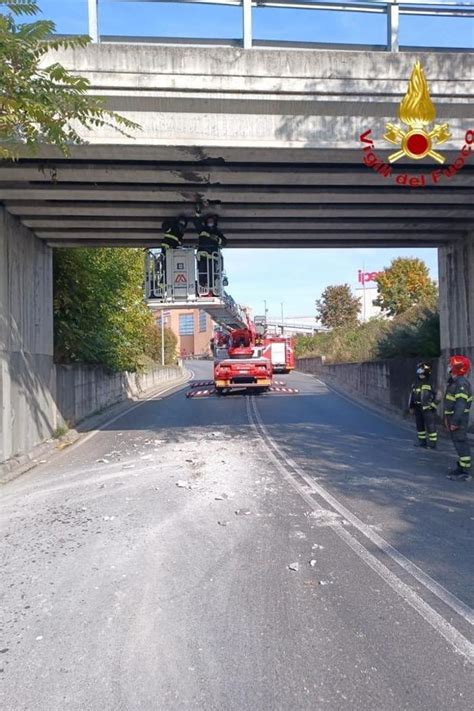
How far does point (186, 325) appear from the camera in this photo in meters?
116

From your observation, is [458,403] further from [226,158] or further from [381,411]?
[381,411]

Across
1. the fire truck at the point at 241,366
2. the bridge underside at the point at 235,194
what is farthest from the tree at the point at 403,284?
the bridge underside at the point at 235,194

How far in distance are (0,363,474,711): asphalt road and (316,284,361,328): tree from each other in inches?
1845

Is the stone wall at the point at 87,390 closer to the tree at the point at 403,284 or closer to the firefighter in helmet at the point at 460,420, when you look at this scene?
the firefighter in helmet at the point at 460,420

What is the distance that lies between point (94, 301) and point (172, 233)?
6877 millimetres

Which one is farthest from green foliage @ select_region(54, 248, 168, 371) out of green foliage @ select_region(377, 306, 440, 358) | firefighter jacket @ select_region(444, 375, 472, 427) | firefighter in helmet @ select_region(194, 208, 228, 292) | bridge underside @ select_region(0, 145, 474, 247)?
firefighter jacket @ select_region(444, 375, 472, 427)

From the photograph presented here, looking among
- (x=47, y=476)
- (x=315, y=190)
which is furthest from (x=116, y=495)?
(x=315, y=190)

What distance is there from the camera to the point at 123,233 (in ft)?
49.4

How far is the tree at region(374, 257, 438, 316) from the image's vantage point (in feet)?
132

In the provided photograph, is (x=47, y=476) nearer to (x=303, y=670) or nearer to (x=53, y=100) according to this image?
(x=53, y=100)

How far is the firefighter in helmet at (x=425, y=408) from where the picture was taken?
12773 millimetres

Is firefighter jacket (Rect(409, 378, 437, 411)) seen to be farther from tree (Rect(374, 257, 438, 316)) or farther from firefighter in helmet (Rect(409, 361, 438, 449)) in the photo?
tree (Rect(374, 257, 438, 316))

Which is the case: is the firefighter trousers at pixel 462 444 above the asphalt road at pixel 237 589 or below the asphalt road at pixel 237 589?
above

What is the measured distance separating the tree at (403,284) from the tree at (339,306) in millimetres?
14139
